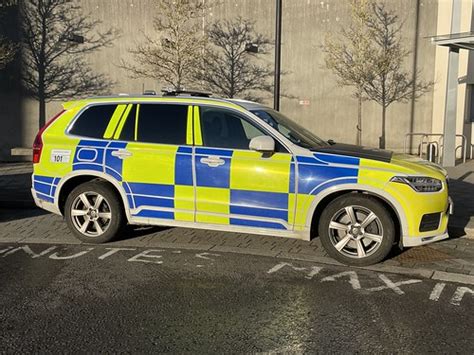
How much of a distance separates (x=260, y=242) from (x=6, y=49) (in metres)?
13.1

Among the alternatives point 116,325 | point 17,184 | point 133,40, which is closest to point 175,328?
point 116,325

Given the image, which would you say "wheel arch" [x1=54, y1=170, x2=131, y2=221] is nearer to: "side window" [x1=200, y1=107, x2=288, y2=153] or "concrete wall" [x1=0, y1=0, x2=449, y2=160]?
"side window" [x1=200, y1=107, x2=288, y2=153]

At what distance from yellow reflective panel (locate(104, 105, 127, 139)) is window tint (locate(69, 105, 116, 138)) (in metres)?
0.04

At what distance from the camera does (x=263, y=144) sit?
16.9 ft

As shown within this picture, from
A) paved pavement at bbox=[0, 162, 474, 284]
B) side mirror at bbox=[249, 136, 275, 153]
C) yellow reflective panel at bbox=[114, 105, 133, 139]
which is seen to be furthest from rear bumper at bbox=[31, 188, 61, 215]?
side mirror at bbox=[249, 136, 275, 153]

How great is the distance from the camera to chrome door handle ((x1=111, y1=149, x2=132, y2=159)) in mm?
5741

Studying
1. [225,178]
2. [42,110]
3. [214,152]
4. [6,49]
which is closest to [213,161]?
[214,152]

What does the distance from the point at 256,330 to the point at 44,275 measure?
2354mm

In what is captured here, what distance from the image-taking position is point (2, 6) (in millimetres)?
15992

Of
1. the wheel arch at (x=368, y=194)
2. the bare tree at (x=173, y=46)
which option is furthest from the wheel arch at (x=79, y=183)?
the bare tree at (x=173, y=46)

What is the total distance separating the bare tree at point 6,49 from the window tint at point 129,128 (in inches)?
419

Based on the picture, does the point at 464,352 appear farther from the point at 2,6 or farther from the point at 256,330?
the point at 2,6

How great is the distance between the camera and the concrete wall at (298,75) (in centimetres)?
1641

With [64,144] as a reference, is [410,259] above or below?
below
